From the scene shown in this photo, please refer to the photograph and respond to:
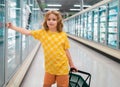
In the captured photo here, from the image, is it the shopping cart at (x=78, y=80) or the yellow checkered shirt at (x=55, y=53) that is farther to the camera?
the yellow checkered shirt at (x=55, y=53)

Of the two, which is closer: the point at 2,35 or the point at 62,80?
the point at 62,80

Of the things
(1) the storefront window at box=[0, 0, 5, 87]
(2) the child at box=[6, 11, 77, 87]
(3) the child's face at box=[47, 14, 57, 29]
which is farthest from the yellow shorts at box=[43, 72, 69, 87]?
(1) the storefront window at box=[0, 0, 5, 87]

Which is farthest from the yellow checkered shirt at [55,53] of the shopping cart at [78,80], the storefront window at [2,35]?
the storefront window at [2,35]

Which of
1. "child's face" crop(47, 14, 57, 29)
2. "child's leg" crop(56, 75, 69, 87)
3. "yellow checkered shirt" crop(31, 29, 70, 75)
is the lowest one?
"child's leg" crop(56, 75, 69, 87)

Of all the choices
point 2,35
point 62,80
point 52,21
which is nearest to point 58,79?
point 62,80

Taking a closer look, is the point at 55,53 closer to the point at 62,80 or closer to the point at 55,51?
the point at 55,51

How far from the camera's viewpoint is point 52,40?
10.3 ft

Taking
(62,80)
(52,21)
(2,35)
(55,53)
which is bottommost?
(62,80)

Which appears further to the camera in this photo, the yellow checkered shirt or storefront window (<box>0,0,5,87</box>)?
storefront window (<box>0,0,5,87</box>)

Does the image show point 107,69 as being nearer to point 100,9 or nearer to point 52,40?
point 52,40

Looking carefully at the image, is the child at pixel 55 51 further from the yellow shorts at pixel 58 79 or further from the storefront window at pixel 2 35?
the storefront window at pixel 2 35

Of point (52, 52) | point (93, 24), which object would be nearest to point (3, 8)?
point (52, 52)

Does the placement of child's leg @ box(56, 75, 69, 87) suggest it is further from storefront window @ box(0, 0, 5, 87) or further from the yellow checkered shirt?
storefront window @ box(0, 0, 5, 87)

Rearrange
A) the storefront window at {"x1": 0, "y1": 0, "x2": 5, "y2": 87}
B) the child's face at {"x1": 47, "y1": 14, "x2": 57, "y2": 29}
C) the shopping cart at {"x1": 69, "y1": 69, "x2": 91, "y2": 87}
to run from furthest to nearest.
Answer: the storefront window at {"x1": 0, "y1": 0, "x2": 5, "y2": 87} < the child's face at {"x1": 47, "y1": 14, "x2": 57, "y2": 29} < the shopping cart at {"x1": 69, "y1": 69, "x2": 91, "y2": 87}
